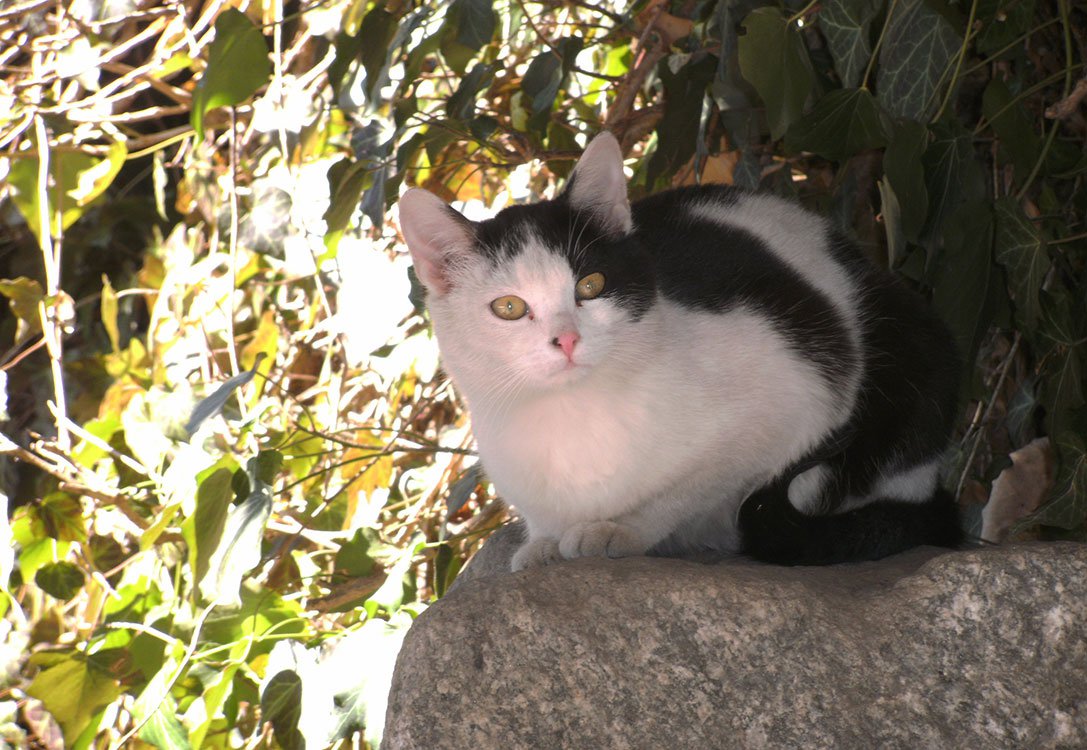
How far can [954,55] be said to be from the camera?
5.85 ft

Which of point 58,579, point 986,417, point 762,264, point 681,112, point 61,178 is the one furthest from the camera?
point 61,178

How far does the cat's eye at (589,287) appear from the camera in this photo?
1.49 metres

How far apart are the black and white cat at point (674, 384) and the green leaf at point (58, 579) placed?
1291 mm

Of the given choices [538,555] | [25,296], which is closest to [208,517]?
[538,555]

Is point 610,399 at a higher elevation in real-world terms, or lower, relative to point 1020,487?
higher

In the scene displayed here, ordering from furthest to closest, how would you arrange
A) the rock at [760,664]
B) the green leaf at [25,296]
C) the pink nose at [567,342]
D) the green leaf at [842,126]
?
the green leaf at [25,296] < the green leaf at [842,126] < the pink nose at [567,342] < the rock at [760,664]

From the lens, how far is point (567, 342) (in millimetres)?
1411

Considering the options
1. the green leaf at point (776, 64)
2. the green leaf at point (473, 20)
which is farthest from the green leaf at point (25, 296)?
the green leaf at point (776, 64)

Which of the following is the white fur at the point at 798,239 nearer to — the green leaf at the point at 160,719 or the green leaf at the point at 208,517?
the green leaf at the point at 208,517

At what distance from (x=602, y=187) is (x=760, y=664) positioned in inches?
28.3

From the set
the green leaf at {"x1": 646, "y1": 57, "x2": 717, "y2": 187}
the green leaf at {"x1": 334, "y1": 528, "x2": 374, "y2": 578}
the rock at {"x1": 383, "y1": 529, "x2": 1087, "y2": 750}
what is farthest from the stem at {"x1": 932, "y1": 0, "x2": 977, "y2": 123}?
the green leaf at {"x1": 334, "y1": 528, "x2": 374, "y2": 578}

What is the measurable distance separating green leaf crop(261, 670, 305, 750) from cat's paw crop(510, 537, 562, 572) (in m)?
0.59

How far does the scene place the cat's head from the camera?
1447 mm

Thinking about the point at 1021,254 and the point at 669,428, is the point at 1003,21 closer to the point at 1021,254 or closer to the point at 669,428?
the point at 1021,254
